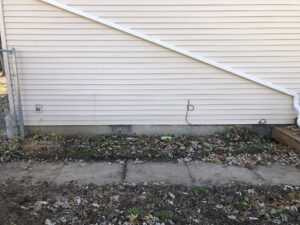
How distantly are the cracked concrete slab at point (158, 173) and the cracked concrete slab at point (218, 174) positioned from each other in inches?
6.1

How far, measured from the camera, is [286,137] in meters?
4.62

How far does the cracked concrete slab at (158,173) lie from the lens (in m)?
3.40

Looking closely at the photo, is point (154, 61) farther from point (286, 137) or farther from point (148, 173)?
point (286, 137)

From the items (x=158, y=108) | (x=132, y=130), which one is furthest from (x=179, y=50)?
(x=132, y=130)

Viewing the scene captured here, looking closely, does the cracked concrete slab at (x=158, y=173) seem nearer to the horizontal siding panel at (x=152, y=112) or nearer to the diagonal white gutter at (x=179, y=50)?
the horizontal siding panel at (x=152, y=112)

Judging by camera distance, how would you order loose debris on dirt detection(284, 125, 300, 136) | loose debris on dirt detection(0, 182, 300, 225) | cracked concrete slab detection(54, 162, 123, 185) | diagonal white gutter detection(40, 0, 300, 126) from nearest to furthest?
loose debris on dirt detection(0, 182, 300, 225) < cracked concrete slab detection(54, 162, 123, 185) < diagonal white gutter detection(40, 0, 300, 126) < loose debris on dirt detection(284, 125, 300, 136)

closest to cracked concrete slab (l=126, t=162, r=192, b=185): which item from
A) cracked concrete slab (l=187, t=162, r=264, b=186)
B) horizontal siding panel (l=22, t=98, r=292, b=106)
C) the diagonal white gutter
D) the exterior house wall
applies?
cracked concrete slab (l=187, t=162, r=264, b=186)

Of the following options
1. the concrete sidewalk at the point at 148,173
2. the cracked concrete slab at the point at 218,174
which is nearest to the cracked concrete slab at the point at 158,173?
the concrete sidewalk at the point at 148,173

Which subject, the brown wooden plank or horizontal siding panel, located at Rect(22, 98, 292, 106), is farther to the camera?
horizontal siding panel, located at Rect(22, 98, 292, 106)

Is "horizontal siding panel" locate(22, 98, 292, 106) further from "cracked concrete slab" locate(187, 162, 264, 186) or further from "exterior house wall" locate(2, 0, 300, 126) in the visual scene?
"cracked concrete slab" locate(187, 162, 264, 186)

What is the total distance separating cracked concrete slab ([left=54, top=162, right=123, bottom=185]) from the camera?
338cm

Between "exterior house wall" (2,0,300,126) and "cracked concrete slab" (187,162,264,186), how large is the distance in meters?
1.38

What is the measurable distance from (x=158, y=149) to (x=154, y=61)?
1.79 m

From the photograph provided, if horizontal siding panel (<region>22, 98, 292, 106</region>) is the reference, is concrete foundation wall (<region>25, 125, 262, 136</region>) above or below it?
below
